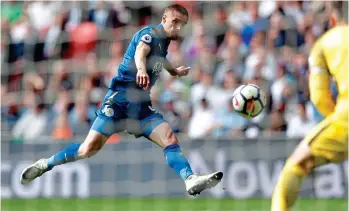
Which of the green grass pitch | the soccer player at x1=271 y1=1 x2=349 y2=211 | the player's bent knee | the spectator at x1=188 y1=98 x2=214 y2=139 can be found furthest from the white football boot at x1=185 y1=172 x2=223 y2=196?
the spectator at x1=188 y1=98 x2=214 y2=139

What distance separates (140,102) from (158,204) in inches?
161

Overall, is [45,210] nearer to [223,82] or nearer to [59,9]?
[223,82]

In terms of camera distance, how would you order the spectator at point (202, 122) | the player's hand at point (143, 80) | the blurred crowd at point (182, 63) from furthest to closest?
the spectator at point (202, 122) → the blurred crowd at point (182, 63) → the player's hand at point (143, 80)

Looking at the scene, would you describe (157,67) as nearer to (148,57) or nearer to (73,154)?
(148,57)

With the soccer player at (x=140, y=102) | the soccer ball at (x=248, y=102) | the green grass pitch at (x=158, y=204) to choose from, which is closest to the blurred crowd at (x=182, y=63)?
the green grass pitch at (x=158, y=204)

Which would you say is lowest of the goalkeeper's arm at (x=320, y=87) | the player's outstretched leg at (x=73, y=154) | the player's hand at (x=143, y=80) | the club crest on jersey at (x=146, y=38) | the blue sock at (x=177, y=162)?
the blue sock at (x=177, y=162)

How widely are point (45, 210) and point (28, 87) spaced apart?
2.98m

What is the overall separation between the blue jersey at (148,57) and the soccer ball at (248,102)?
76cm

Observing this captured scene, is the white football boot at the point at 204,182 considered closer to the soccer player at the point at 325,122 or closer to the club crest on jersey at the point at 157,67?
the soccer player at the point at 325,122

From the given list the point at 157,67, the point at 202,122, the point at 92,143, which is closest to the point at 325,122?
the point at 157,67

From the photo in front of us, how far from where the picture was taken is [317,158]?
6973 millimetres

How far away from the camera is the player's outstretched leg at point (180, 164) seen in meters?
8.01

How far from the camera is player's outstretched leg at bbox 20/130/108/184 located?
8891 mm

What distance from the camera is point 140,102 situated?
348 inches
